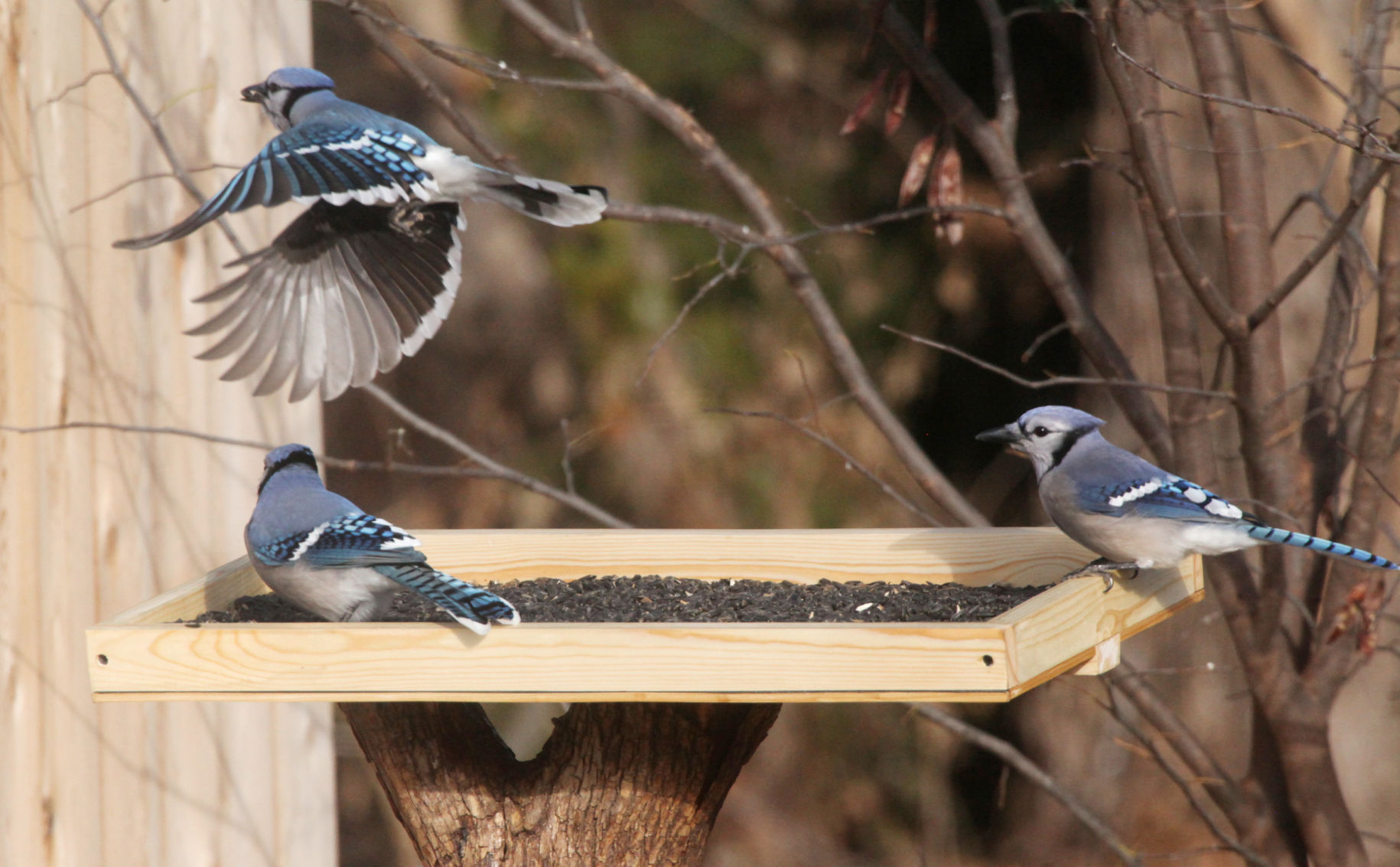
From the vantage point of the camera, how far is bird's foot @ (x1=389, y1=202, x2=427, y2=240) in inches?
99.3

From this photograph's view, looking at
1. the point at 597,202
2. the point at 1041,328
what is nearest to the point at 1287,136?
the point at 1041,328

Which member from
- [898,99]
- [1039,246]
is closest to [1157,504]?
[1039,246]

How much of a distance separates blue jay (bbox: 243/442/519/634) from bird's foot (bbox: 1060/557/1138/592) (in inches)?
33.8

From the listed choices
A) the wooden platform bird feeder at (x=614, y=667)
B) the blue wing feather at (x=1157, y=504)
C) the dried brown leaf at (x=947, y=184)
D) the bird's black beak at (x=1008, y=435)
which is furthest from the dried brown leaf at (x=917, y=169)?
the blue wing feather at (x=1157, y=504)

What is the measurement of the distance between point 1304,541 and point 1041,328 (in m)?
2.47

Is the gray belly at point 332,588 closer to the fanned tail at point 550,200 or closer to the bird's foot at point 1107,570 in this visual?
the fanned tail at point 550,200

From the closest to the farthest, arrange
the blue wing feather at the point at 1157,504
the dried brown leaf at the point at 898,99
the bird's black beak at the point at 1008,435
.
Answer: the blue wing feather at the point at 1157,504, the bird's black beak at the point at 1008,435, the dried brown leaf at the point at 898,99

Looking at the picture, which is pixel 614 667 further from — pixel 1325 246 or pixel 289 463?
pixel 1325 246

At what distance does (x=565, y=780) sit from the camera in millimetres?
2164

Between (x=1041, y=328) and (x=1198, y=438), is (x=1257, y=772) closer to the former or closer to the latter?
(x=1198, y=438)

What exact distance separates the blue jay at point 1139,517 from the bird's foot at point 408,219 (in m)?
1.07

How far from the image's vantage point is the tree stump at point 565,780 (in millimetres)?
2137

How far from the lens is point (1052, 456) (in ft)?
8.07

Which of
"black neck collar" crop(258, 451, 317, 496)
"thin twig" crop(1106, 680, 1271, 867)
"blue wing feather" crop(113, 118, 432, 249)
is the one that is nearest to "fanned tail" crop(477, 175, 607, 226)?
"blue wing feather" crop(113, 118, 432, 249)
